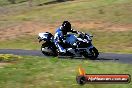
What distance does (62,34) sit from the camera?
2314cm

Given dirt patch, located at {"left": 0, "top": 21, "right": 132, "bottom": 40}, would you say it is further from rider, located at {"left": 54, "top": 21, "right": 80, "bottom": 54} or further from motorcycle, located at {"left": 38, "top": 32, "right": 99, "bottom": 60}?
rider, located at {"left": 54, "top": 21, "right": 80, "bottom": 54}

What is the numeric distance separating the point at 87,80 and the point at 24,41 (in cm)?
2585

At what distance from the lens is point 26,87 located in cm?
1306

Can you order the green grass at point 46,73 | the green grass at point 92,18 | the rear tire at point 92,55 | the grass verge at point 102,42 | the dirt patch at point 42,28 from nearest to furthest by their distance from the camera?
the green grass at point 46,73 < the rear tire at point 92,55 < the grass verge at point 102,42 < the green grass at point 92,18 < the dirt patch at point 42,28

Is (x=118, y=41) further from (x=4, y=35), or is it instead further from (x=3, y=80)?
(x=3, y=80)

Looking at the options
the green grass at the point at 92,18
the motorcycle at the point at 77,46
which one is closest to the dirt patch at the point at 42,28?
the green grass at the point at 92,18

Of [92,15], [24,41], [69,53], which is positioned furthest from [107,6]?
[69,53]

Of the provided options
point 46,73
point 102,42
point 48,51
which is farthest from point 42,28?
point 46,73

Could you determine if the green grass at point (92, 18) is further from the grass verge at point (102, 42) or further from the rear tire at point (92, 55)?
the rear tire at point (92, 55)

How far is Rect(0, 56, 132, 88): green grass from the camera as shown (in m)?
13.3

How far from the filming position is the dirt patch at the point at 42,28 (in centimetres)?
3997

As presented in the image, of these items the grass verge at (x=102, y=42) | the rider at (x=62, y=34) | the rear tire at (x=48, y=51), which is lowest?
the grass verge at (x=102, y=42)

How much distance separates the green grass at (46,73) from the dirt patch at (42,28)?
73.9 ft

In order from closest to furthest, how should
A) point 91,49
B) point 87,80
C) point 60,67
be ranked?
point 87,80, point 60,67, point 91,49
